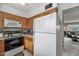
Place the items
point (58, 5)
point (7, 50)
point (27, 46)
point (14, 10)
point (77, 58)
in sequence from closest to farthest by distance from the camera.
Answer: point (77, 58), point (58, 5), point (14, 10), point (7, 50), point (27, 46)

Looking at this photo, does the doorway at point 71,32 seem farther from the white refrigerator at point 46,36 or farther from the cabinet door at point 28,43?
the cabinet door at point 28,43

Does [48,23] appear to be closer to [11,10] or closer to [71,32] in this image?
[71,32]

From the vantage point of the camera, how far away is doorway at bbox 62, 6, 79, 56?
1.00 meters

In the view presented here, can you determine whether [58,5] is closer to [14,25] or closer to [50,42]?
[50,42]

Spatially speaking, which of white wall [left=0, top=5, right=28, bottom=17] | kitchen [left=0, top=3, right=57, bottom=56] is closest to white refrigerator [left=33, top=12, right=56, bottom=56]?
kitchen [left=0, top=3, right=57, bottom=56]

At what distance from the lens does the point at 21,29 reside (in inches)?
52.9

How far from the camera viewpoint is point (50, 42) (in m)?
1.05

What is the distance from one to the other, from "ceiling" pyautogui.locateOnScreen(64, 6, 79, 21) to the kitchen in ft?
0.56

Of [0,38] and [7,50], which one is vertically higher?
[0,38]

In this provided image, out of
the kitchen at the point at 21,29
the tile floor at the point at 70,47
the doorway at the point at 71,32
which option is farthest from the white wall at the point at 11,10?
the tile floor at the point at 70,47

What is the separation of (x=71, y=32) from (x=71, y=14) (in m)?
0.25

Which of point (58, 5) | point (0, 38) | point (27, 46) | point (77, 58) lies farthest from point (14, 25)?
point (77, 58)

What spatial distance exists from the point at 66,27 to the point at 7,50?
103cm

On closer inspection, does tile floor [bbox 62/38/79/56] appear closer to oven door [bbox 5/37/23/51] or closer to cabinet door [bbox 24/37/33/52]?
cabinet door [bbox 24/37/33/52]
